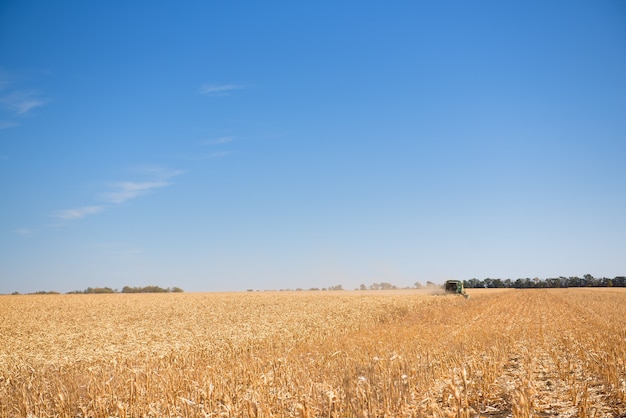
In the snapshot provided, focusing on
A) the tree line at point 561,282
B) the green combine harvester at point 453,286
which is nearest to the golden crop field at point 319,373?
the green combine harvester at point 453,286

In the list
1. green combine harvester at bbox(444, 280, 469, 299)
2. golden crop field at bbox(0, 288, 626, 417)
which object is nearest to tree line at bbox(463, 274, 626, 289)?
green combine harvester at bbox(444, 280, 469, 299)

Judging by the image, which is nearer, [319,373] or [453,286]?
[319,373]

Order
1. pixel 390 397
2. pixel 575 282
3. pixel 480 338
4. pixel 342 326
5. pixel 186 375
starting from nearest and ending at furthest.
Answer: pixel 390 397, pixel 186 375, pixel 480 338, pixel 342 326, pixel 575 282

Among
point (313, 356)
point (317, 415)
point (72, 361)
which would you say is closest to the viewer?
point (317, 415)

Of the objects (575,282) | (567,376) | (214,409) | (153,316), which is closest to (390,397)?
(214,409)

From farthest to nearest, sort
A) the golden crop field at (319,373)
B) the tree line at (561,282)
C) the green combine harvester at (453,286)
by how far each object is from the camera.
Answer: the tree line at (561,282), the green combine harvester at (453,286), the golden crop field at (319,373)

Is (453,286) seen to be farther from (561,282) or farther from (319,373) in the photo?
(561,282)

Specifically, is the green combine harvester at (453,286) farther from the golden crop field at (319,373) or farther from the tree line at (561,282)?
the tree line at (561,282)

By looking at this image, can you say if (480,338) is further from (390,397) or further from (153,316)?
(153,316)

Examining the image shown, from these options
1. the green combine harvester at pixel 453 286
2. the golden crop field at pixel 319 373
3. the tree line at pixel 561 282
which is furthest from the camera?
the tree line at pixel 561 282

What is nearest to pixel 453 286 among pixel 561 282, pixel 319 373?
pixel 319 373

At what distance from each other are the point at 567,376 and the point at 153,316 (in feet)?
76.5

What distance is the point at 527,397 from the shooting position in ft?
21.7

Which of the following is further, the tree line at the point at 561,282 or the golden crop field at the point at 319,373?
the tree line at the point at 561,282
